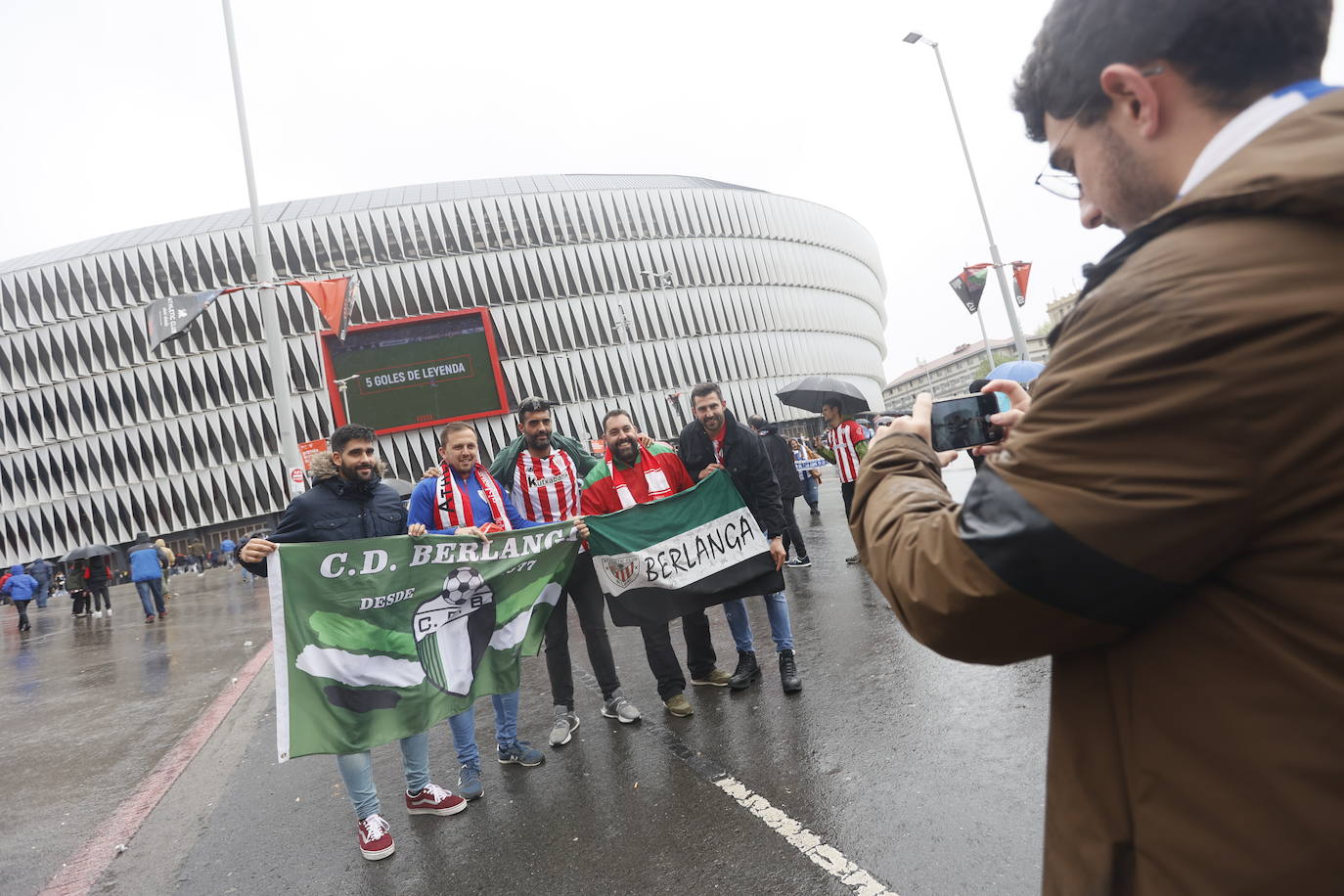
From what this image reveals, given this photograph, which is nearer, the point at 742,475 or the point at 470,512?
the point at 470,512

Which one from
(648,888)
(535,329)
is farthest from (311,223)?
(648,888)

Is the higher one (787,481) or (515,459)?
(515,459)

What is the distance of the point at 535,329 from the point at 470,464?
5587 cm

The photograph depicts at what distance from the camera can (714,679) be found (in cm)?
601

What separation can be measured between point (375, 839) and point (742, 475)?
3.46 m

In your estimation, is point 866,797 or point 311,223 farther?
point 311,223

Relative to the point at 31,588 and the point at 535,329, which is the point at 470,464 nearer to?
the point at 31,588

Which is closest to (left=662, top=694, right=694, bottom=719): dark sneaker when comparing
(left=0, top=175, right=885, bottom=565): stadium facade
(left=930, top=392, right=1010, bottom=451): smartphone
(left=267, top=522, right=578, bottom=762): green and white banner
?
(left=267, top=522, right=578, bottom=762): green and white banner

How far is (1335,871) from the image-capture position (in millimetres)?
829

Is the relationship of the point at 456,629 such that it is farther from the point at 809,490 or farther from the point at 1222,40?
the point at 809,490

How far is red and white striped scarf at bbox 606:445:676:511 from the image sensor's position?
19.9 ft

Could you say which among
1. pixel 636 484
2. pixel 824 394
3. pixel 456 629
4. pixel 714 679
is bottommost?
pixel 714 679

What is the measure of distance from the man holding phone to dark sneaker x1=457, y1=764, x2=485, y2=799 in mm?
4195

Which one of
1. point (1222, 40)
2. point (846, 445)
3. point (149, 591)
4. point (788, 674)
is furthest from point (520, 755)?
point (149, 591)
